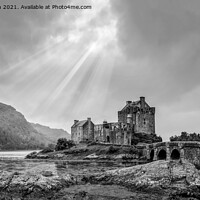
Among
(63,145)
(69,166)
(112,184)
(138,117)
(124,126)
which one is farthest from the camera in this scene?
(138,117)

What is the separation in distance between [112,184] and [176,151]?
32.3 meters

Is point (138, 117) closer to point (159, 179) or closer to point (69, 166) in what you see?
point (69, 166)

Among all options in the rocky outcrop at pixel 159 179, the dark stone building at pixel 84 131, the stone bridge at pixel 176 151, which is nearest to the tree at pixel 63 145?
the dark stone building at pixel 84 131

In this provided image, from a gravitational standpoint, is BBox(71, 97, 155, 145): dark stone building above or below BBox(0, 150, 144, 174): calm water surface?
above

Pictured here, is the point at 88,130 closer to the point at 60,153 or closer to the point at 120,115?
the point at 120,115

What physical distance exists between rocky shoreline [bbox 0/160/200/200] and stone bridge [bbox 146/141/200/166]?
23519mm

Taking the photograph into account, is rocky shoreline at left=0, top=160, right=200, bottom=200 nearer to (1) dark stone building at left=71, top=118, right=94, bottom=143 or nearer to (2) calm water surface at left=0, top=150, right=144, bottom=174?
(2) calm water surface at left=0, top=150, right=144, bottom=174

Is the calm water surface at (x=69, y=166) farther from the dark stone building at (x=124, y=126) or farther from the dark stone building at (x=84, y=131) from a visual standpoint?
the dark stone building at (x=84, y=131)

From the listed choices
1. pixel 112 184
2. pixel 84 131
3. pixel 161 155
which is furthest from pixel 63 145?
pixel 112 184

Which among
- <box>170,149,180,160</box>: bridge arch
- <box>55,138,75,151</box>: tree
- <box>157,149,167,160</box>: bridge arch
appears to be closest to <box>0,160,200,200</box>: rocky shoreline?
<box>170,149,180,160</box>: bridge arch

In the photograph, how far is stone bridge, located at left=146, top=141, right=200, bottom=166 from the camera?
44812 mm

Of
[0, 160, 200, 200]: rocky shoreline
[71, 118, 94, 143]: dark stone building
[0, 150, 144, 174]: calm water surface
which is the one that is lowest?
[0, 150, 144, 174]: calm water surface

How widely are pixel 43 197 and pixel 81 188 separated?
10.9 feet

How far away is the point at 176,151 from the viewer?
166 ft
